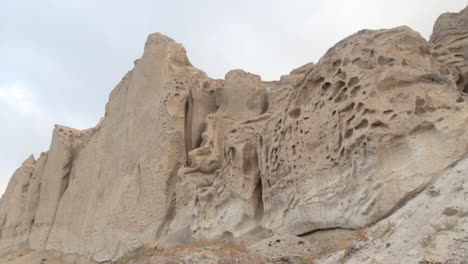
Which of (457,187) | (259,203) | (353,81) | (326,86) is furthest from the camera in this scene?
(259,203)

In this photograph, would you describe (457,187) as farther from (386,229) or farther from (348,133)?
(348,133)

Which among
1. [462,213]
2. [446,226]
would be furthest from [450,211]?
[446,226]

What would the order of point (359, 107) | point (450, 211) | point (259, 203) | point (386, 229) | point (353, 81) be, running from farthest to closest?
point (259, 203), point (353, 81), point (359, 107), point (386, 229), point (450, 211)

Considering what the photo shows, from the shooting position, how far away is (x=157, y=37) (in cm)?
1352

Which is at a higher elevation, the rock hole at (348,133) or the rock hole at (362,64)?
the rock hole at (362,64)

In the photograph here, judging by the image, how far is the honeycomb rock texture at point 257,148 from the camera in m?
6.40

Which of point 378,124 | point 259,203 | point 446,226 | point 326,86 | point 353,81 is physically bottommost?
point 446,226

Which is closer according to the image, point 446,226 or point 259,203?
point 446,226

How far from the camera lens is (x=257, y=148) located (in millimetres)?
9344

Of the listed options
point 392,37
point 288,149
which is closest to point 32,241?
point 288,149

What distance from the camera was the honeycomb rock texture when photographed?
640cm

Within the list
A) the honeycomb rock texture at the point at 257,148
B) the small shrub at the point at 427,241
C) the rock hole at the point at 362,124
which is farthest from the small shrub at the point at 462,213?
the rock hole at the point at 362,124

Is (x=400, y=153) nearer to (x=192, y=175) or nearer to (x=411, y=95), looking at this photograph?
(x=411, y=95)

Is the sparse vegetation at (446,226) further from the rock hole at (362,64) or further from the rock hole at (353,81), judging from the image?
the rock hole at (362,64)
